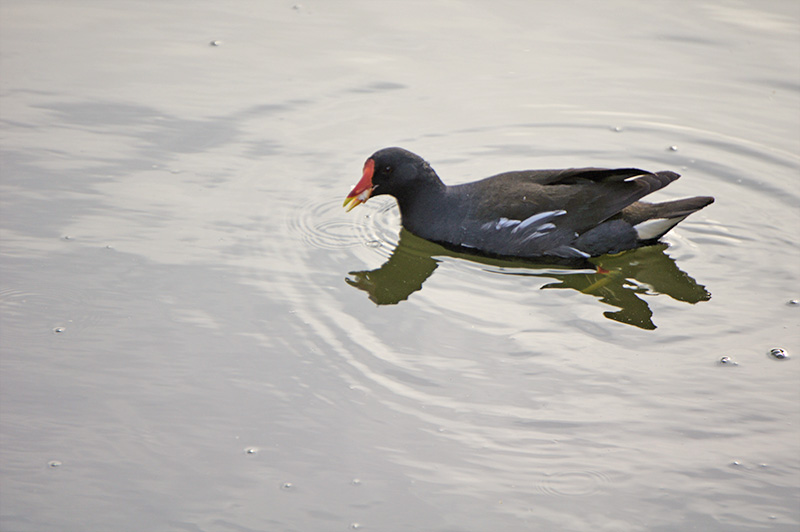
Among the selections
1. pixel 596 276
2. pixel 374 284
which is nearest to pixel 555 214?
pixel 596 276

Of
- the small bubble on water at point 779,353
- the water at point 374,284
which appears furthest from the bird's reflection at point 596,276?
the small bubble on water at point 779,353

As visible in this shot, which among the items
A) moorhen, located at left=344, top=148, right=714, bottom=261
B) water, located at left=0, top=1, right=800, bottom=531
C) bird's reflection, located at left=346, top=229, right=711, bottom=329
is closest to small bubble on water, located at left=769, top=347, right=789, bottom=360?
water, located at left=0, top=1, right=800, bottom=531

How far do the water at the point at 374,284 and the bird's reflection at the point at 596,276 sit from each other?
3 centimetres

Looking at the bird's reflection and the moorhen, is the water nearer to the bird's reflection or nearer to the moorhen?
the bird's reflection

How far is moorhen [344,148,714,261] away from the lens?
229 inches

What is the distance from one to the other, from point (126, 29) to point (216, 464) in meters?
5.63

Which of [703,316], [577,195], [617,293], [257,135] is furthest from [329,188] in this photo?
→ [703,316]

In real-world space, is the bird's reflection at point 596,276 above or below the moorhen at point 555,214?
below

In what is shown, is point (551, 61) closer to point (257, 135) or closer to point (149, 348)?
point (257, 135)

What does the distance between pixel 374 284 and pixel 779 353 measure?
2.33m

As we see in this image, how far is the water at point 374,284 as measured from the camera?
4.05 meters

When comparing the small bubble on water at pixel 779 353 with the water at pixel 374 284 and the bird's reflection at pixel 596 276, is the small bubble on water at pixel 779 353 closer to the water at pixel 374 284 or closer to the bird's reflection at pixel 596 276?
the water at pixel 374 284

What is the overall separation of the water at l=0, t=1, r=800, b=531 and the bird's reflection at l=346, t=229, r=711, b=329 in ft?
0.09

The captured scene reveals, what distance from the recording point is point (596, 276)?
5.83m
